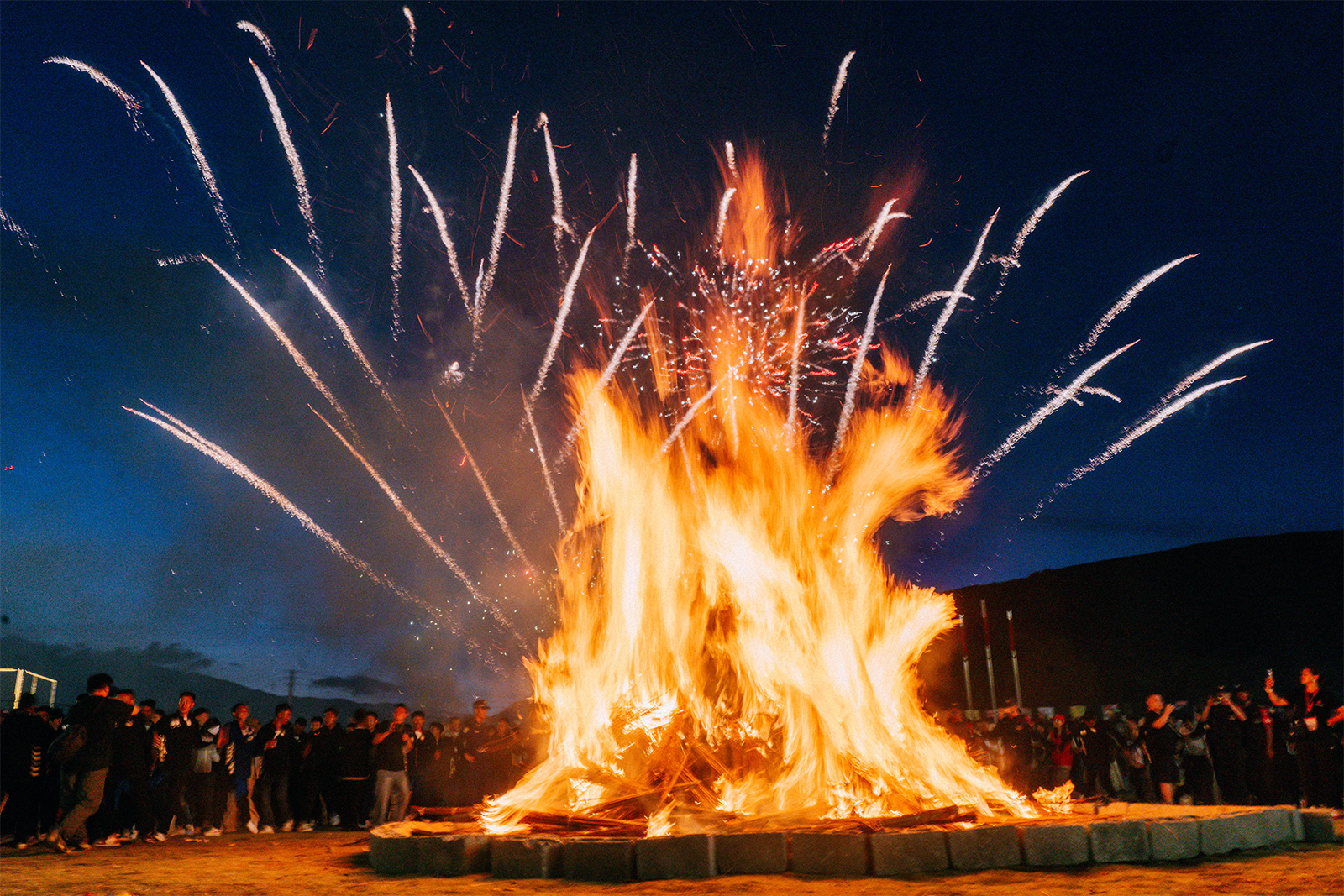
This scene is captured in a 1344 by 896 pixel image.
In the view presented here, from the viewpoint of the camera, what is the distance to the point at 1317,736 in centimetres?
1168

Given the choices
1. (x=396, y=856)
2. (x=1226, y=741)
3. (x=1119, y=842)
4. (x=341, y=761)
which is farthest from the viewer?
(x=341, y=761)

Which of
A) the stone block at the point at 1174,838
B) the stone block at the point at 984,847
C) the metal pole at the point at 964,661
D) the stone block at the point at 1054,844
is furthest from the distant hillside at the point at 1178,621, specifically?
the stone block at the point at 984,847

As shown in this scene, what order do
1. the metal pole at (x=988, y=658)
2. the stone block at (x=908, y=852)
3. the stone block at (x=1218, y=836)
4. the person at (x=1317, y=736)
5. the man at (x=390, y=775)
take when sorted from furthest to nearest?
the metal pole at (x=988, y=658) < the man at (x=390, y=775) < the person at (x=1317, y=736) < the stone block at (x=1218, y=836) < the stone block at (x=908, y=852)

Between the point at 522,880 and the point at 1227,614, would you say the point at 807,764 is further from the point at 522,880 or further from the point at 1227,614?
the point at 1227,614

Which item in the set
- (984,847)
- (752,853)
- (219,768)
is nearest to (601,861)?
(752,853)

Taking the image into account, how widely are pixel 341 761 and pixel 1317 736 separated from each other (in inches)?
551

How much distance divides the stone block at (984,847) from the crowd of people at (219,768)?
317 inches

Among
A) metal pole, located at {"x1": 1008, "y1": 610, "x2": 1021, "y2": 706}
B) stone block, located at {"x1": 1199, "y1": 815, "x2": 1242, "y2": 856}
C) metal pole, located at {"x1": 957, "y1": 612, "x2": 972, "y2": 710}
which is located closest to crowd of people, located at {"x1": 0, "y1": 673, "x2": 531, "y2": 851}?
stone block, located at {"x1": 1199, "y1": 815, "x2": 1242, "y2": 856}

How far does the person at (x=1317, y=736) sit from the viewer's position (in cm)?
→ 1160

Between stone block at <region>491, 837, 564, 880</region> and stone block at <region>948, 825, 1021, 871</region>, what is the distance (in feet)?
11.6

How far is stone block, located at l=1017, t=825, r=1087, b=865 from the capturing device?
768cm

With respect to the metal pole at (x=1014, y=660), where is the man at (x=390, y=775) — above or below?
below

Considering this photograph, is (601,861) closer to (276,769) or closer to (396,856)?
(396,856)

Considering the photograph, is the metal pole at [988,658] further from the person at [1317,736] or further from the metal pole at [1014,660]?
the person at [1317,736]
